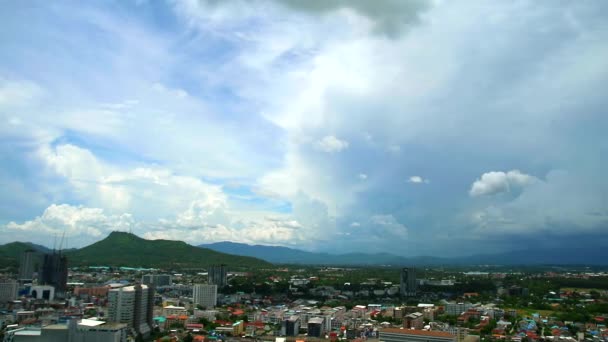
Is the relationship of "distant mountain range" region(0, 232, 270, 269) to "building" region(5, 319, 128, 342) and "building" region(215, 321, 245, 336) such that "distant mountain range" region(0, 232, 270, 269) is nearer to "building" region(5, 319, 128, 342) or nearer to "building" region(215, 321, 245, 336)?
"building" region(215, 321, 245, 336)

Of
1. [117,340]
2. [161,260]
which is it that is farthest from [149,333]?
[161,260]

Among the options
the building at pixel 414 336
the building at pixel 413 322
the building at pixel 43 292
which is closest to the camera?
the building at pixel 414 336

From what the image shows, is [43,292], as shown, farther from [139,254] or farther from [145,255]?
[139,254]

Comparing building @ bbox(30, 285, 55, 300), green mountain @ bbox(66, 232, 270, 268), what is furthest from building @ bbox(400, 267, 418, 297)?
green mountain @ bbox(66, 232, 270, 268)

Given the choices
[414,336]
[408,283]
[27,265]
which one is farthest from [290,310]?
[27,265]

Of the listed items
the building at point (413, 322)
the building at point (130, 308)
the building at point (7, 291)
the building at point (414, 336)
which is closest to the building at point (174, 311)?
the building at point (130, 308)

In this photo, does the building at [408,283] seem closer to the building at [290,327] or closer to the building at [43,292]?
the building at [290,327]
